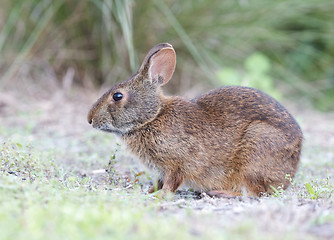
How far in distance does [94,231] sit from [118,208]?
59cm

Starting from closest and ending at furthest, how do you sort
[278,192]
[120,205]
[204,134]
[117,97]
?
[120,205] → [278,192] → [204,134] → [117,97]

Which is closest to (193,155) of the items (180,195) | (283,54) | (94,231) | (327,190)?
(180,195)

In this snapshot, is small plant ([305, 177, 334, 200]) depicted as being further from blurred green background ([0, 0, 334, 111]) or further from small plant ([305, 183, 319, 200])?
blurred green background ([0, 0, 334, 111])

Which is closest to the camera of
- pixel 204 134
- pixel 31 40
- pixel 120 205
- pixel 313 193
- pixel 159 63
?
pixel 120 205

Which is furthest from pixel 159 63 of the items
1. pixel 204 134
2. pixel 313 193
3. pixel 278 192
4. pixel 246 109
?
pixel 313 193

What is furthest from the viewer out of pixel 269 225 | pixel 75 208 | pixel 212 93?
pixel 212 93

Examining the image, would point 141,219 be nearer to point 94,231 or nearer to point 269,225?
point 94,231

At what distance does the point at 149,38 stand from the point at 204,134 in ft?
13.9

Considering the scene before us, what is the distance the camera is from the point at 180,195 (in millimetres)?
4504

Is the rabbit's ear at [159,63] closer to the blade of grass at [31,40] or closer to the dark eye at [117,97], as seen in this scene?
the dark eye at [117,97]

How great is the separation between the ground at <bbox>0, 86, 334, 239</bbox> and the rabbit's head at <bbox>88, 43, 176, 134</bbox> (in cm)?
33

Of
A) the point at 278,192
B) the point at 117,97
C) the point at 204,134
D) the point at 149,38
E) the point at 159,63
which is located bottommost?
the point at 278,192

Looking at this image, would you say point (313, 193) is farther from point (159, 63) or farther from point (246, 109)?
point (159, 63)

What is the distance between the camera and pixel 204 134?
180 inches
